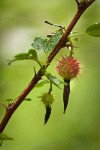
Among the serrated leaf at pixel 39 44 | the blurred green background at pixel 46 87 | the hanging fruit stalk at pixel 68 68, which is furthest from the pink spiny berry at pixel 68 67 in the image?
the blurred green background at pixel 46 87

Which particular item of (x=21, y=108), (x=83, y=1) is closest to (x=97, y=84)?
(x=21, y=108)

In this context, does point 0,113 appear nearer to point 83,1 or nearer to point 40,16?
point 40,16

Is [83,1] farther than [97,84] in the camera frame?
No

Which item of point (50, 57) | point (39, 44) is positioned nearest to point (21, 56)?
point (50, 57)

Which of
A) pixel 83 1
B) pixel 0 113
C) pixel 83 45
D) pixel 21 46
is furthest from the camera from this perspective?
pixel 83 45

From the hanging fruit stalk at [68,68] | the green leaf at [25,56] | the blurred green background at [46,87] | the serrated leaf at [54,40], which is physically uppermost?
the serrated leaf at [54,40]

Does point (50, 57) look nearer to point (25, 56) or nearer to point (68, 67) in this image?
point (25, 56)

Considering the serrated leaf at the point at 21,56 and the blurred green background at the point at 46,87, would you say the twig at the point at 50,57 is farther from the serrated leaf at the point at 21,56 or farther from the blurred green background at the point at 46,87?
the blurred green background at the point at 46,87
